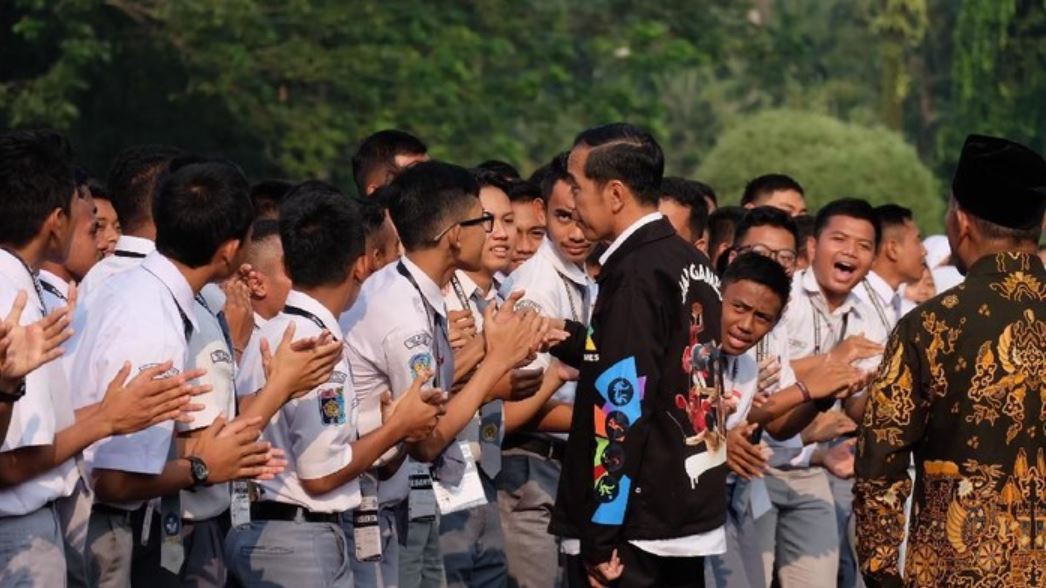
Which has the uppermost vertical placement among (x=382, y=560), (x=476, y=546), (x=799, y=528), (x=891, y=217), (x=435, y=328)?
(x=891, y=217)

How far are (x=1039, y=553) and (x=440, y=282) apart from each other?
277cm

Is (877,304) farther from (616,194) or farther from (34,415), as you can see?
(34,415)

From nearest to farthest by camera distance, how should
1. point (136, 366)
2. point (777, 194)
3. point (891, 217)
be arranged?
point (136, 366) → point (891, 217) → point (777, 194)

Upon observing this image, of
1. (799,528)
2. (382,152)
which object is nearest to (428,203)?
(382,152)

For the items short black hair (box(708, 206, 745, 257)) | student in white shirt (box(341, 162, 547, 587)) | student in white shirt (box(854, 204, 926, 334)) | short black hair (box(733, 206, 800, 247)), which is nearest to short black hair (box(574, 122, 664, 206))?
student in white shirt (box(341, 162, 547, 587))

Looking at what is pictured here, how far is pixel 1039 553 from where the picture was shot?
6914 millimetres

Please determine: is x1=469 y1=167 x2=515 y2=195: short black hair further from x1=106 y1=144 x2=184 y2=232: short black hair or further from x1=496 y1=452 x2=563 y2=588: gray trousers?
x1=106 y1=144 x2=184 y2=232: short black hair

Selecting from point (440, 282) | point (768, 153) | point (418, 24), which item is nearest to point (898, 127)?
point (768, 153)

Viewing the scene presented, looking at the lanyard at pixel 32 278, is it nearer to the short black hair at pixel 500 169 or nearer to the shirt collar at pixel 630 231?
the shirt collar at pixel 630 231

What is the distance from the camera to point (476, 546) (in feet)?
31.7

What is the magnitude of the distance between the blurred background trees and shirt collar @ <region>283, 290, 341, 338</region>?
53.8 ft

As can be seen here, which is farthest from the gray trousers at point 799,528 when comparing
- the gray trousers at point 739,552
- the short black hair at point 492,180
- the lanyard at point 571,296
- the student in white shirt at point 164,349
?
the student in white shirt at point 164,349

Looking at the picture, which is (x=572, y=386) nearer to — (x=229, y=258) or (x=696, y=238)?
(x=696, y=238)

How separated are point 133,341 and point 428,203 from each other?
1.85 m
